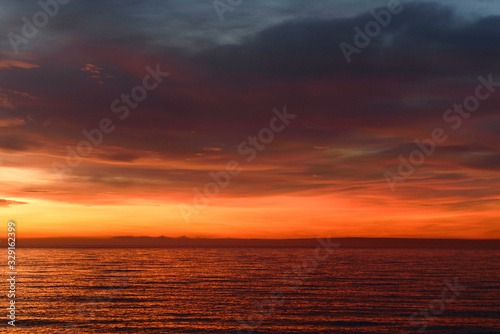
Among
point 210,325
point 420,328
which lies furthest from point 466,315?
point 210,325

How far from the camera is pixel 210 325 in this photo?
166 ft

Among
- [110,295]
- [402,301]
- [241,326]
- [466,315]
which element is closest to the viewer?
[241,326]

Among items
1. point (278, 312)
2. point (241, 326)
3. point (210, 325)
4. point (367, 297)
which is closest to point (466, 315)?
point (367, 297)

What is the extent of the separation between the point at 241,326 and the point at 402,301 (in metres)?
28.5

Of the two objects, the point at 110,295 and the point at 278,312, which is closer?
the point at 278,312

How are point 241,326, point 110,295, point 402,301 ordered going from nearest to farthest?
1. point 241,326
2. point 402,301
3. point 110,295

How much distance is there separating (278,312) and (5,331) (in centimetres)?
3153

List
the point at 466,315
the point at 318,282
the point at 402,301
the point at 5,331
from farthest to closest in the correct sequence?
the point at 318,282, the point at 402,301, the point at 466,315, the point at 5,331

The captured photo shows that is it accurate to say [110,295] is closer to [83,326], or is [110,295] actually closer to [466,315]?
[83,326]

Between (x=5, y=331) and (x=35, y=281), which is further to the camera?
(x=35, y=281)

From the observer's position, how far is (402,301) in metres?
65.5

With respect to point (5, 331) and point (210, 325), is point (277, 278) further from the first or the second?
point (5, 331)

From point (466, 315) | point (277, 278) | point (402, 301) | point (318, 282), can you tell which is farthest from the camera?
point (277, 278)

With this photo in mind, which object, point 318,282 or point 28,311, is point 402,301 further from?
point 28,311
